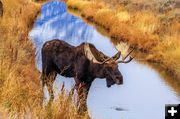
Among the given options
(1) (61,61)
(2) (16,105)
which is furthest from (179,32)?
(2) (16,105)

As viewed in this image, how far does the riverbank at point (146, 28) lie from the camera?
19.8m

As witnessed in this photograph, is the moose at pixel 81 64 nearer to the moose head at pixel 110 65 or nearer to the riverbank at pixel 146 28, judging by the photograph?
the moose head at pixel 110 65

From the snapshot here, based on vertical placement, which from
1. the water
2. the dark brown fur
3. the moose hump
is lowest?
the water

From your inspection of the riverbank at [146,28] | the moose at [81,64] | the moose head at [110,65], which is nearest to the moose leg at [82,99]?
the moose at [81,64]

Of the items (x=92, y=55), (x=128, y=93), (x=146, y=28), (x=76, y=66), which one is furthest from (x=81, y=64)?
(x=146, y=28)

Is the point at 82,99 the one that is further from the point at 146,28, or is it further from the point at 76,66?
the point at 146,28

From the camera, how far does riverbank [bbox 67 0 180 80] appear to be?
19814mm

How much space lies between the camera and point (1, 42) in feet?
48.1

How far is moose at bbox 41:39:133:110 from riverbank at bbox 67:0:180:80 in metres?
5.54

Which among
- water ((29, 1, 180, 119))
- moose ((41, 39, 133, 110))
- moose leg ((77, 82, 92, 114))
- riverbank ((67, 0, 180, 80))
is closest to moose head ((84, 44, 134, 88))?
moose ((41, 39, 133, 110))

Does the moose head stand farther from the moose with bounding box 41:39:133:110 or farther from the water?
the water

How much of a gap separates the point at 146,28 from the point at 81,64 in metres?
13.6

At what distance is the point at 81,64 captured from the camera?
11352mm

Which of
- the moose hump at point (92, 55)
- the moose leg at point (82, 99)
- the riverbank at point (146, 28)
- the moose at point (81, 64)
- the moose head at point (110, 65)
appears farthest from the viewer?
the riverbank at point (146, 28)
